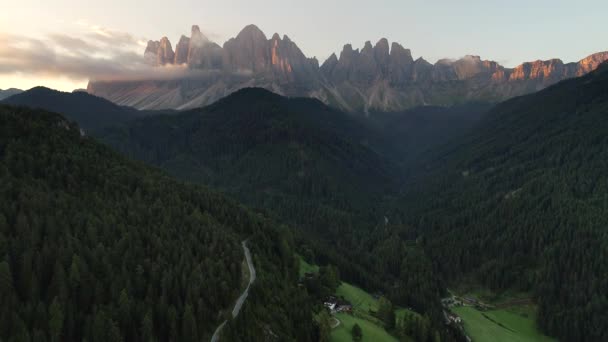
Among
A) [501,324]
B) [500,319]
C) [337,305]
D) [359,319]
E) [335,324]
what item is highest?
[335,324]

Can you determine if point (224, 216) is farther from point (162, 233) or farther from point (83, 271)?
point (83, 271)

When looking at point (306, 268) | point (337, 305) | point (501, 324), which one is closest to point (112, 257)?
point (337, 305)

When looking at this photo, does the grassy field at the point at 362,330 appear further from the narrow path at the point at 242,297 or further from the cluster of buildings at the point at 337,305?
the narrow path at the point at 242,297

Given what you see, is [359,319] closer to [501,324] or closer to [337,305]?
[337,305]

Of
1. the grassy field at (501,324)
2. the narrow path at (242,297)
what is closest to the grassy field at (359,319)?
the narrow path at (242,297)

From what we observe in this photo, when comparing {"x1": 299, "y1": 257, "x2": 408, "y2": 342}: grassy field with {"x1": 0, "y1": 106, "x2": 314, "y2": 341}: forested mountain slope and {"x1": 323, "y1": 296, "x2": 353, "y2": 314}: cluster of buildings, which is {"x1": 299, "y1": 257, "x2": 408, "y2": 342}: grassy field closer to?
{"x1": 323, "y1": 296, "x2": 353, "y2": 314}: cluster of buildings

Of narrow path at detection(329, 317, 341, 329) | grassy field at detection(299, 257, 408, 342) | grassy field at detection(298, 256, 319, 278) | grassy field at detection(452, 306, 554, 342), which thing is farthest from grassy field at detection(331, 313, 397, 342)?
grassy field at detection(452, 306, 554, 342)
